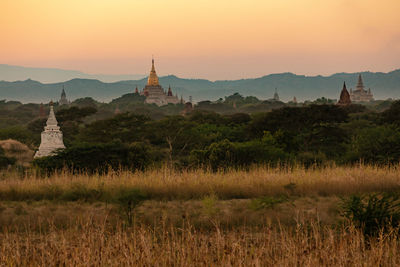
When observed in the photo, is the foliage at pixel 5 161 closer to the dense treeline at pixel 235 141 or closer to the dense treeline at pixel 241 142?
the dense treeline at pixel 235 141

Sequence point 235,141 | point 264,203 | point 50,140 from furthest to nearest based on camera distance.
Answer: point 235,141
point 50,140
point 264,203

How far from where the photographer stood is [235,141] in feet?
115

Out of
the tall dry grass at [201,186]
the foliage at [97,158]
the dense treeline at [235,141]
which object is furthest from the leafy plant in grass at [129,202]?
the foliage at [97,158]

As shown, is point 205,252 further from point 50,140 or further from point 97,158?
point 50,140

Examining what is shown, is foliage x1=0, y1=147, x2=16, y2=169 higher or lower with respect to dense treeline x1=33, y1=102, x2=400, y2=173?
lower

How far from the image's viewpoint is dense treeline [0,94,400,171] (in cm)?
2327

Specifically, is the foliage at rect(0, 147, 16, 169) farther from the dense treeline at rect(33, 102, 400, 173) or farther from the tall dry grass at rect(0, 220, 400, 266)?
the tall dry grass at rect(0, 220, 400, 266)

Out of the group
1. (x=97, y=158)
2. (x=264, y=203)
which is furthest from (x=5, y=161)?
(x=264, y=203)

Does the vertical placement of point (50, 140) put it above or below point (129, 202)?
below

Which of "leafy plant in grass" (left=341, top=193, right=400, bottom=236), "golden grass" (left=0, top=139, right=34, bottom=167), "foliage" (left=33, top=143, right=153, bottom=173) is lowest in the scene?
"golden grass" (left=0, top=139, right=34, bottom=167)

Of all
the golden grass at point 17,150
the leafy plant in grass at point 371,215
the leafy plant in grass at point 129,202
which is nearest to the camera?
the leafy plant in grass at point 371,215

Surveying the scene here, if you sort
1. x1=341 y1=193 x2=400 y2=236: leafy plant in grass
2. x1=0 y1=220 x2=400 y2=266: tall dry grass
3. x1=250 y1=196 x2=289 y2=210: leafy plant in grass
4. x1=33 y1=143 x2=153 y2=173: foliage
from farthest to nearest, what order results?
1. x1=33 y1=143 x2=153 y2=173: foliage
2. x1=250 y1=196 x2=289 y2=210: leafy plant in grass
3. x1=341 y1=193 x2=400 y2=236: leafy plant in grass
4. x1=0 y1=220 x2=400 y2=266: tall dry grass

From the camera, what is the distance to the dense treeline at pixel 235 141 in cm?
2327

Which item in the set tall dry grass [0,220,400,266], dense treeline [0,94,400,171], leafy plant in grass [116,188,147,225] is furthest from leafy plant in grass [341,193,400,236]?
dense treeline [0,94,400,171]
